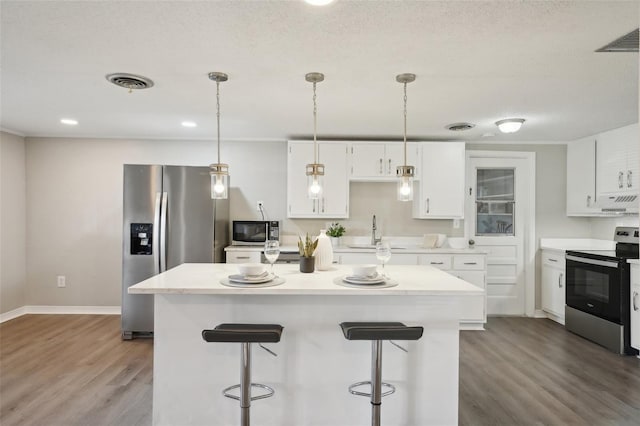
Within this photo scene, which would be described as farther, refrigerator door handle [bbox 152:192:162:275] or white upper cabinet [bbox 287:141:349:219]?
white upper cabinet [bbox 287:141:349:219]

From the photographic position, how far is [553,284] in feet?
15.1

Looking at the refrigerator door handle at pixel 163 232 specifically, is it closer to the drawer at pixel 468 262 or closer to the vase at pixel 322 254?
the vase at pixel 322 254

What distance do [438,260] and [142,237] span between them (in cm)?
328

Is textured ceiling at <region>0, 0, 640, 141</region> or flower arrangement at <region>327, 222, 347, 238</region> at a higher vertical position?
textured ceiling at <region>0, 0, 640, 141</region>

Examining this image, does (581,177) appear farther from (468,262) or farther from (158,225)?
(158,225)

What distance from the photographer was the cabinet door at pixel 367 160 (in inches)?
178

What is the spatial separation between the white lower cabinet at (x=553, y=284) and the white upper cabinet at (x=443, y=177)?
1255 millimetres

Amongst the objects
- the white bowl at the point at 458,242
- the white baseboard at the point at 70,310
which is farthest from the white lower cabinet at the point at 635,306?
the white baseboard at the point at 70,310

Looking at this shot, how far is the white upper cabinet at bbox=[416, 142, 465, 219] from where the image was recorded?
14.9 ft

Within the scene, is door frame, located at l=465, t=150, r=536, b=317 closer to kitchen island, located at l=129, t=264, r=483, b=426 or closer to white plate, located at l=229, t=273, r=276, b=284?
kitchen island, located at l=129, t=264, r=483, b=426

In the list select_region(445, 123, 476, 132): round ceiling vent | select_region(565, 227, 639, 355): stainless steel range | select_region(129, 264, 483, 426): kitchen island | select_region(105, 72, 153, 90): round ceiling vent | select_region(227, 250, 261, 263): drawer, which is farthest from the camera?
select_region(227, 250, 261, 263): drawer

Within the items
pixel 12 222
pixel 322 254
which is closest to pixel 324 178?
pixel 322 254

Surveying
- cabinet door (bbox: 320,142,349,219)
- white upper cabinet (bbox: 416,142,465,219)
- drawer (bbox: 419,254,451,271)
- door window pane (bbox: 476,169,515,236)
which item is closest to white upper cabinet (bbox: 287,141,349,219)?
cabinet door (bbox: 320,142,349,219)

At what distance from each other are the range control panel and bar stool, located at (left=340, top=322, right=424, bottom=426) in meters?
2.69
